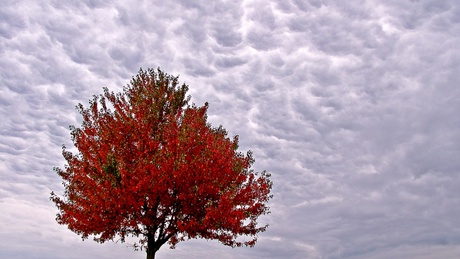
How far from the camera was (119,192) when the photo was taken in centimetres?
2238

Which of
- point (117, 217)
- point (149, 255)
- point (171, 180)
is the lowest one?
point (149, 255)

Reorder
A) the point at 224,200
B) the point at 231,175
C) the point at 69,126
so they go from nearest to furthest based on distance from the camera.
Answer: the point at 224,200 → the point at 231,175 → the point at 69,126

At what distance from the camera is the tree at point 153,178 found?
876 inches

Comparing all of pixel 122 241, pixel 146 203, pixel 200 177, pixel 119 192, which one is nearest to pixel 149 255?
pixel 122 241

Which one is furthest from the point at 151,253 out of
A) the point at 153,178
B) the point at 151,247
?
the point at 153,178

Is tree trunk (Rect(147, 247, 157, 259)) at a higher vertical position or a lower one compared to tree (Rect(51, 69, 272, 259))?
lower

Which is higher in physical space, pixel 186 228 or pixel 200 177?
pixel 200 177

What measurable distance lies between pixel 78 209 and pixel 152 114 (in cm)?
705

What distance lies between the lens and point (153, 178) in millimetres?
21938

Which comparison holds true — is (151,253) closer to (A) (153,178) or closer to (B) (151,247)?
(B) (151,247)

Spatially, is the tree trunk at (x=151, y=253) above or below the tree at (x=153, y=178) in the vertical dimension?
below

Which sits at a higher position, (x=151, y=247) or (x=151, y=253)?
(x=151, y=247)

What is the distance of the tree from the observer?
2225 centimetres

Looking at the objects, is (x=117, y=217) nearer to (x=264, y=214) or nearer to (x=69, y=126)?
(x=69, y=126)
